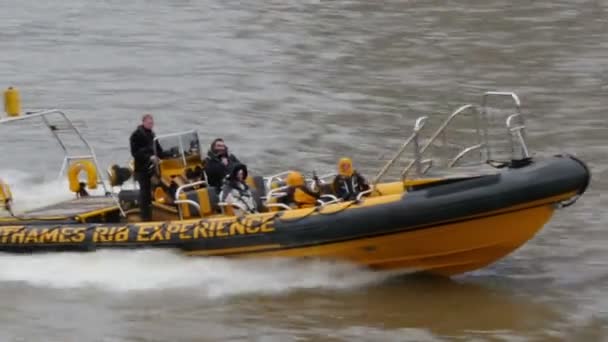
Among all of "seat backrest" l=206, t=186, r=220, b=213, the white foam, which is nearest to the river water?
the white foam

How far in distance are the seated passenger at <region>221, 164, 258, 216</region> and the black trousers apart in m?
0.88

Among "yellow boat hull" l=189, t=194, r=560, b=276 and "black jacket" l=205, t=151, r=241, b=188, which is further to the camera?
"black jacket" l=205, t=151, r=241, b=188

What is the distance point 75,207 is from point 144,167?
120cm

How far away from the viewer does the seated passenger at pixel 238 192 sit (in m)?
13.8

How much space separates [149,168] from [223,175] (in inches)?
30.8

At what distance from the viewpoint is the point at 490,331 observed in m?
12.5

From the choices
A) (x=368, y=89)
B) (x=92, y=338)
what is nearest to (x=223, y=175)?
(x=92, y=338)

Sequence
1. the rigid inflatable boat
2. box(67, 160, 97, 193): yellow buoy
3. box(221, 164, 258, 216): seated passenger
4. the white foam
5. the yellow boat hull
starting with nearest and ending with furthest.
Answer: the rigid inflatable boat → the yellow boat hull → the white foam → box(221, 164, 258, 216): seated passenger → box(67, 160, 97, 193): yellow buoy

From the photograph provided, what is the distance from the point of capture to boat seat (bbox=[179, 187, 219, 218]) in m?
13.9

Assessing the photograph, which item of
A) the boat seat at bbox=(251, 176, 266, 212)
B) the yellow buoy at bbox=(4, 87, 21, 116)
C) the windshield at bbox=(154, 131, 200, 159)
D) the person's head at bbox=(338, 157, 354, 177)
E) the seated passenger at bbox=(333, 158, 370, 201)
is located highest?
the yellow buoy at bbox=(4, 87, 21, 116)

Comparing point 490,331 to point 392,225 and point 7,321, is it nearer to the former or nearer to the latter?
point 392,225

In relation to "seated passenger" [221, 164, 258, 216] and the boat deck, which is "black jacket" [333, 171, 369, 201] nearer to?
"seated passenger" [221, 164, 258, 216]

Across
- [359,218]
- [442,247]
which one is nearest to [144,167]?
[359,218]

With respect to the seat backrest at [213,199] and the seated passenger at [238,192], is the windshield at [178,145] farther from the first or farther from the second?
the seated passenger at [238,192]
